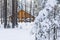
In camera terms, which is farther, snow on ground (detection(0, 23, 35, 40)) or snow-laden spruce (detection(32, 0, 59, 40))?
snow on ground (detection(0, 23, 35, 40))

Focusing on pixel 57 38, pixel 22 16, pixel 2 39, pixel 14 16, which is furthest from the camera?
pixel 22 16

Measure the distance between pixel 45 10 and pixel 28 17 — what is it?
13.9m

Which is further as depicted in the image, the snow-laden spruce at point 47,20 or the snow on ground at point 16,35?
the snow on ground at point 16,35

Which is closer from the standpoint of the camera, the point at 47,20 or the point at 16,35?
the point at 47,20

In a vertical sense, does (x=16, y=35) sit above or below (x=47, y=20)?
below

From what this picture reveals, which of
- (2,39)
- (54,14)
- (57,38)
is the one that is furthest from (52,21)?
(2,39)

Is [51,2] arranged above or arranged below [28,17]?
above

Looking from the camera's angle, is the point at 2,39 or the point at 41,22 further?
the point at 2,39

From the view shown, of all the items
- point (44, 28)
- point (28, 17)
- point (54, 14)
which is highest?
point (54, 14)

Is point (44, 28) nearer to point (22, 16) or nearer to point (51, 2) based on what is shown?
point (51, 2)

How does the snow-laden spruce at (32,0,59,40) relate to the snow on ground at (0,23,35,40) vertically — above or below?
above

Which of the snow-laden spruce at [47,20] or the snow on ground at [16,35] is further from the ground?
the snow-laden spruce at [47,20]

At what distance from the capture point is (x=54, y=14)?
3824mm

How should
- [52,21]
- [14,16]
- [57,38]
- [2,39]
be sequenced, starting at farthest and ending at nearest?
[14,16], [2,39], [57,38], [52,21]
